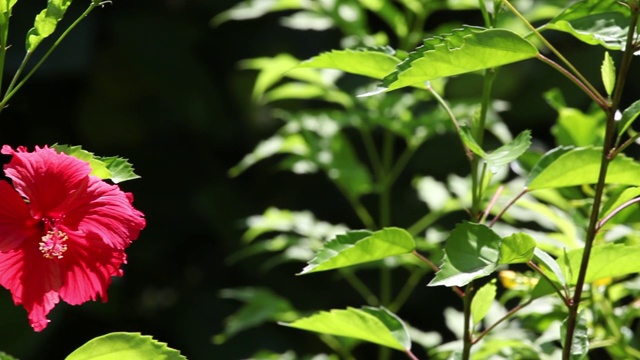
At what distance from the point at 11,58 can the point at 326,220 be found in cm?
84

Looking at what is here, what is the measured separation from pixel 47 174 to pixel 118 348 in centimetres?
12

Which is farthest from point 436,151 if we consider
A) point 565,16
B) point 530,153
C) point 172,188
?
point 565,16

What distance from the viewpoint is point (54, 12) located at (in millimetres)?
686

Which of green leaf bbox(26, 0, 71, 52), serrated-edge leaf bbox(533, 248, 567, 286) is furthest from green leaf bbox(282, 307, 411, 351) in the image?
green leaf bbox(26, 0, 71, 52)

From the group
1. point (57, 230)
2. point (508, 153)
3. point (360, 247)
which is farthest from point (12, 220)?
point (508, 153)

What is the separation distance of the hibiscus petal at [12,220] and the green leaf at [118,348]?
8 cm

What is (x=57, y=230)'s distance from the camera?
69cm

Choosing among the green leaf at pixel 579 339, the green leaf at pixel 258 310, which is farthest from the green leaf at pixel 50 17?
the green leaf at pixel 258 310

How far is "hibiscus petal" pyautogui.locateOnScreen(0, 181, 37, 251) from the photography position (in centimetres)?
68

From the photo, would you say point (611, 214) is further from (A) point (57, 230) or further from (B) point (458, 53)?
(A) point (57, 230)

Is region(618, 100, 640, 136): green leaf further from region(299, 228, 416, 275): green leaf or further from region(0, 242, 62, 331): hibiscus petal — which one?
region(0, 242, 62, 331): hibiscus petal

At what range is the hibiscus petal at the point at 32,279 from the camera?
0.69 meters

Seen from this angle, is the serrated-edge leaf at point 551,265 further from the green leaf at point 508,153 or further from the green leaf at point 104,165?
the green leaf at point 104,165

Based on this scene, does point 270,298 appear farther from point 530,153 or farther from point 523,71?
point 523,71
